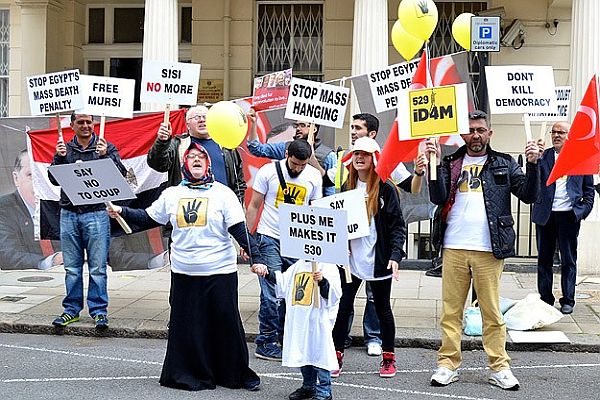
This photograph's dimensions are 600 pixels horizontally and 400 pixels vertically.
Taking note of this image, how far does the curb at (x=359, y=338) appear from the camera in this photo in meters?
8.23

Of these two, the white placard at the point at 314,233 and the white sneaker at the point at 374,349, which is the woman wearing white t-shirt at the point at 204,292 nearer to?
the white placard at the point at 314,233

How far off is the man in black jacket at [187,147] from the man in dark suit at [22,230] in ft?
7.71

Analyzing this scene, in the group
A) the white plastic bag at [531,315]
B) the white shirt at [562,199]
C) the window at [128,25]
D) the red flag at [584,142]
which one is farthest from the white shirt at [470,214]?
the window at [128,25]

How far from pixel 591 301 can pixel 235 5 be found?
7.63 metres

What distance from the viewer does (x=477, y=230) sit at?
268 inches

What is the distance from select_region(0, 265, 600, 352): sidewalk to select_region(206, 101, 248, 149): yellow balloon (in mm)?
2289

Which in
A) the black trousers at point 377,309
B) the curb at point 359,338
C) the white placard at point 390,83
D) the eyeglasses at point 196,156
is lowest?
the curb at point 359,338

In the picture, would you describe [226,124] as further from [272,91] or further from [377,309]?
[272,91]

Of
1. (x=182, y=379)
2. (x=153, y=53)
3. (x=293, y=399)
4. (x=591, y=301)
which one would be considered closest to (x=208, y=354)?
(x=182, y=379)

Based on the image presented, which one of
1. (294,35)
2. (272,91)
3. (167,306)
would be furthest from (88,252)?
(294,35)

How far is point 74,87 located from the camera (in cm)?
859

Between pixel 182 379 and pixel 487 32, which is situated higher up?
pixel 487 32

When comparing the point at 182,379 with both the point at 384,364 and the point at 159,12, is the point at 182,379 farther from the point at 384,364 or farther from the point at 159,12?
the point at 159,12

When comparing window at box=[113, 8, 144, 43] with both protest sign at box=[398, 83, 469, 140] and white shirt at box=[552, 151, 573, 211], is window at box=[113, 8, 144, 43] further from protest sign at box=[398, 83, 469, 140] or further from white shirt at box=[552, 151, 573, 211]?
protest sign at box=[398, 83, 469, 140]
